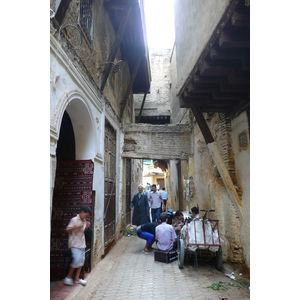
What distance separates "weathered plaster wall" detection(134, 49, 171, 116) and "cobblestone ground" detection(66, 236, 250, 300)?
11172 mm

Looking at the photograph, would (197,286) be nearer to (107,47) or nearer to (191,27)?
(191,27)

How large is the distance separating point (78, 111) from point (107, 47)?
2.85 m

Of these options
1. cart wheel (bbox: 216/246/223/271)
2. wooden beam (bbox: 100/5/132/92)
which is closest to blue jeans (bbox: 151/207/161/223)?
cart wheel (bbox: 216/246/223/271)

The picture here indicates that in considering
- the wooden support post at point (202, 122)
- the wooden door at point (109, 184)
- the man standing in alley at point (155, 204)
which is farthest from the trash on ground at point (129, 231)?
the wooden support post at point (202, 122)

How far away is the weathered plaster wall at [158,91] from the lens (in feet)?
55.6

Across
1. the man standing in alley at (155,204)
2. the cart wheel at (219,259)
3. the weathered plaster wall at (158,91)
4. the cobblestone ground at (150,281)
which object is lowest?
the cobblestone ground at (150,281)

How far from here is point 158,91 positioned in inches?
680

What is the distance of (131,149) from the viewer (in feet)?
32.3

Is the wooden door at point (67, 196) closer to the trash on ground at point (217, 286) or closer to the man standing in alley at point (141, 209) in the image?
the trash on ground at point (217, 286)

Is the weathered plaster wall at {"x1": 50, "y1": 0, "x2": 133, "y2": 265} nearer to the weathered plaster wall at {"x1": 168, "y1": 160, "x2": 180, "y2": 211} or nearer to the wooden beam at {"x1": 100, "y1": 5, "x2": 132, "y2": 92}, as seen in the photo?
the wooden beam at {"x1": 100, "y1": 5, "x2": 132, "y2": 92}

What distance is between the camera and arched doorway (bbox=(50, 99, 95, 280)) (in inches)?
199

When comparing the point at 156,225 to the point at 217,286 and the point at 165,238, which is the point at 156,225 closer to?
the point at 165,238

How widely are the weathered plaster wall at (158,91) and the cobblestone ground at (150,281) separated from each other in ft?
36.7

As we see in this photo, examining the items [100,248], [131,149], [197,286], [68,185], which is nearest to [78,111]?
[68,185]
